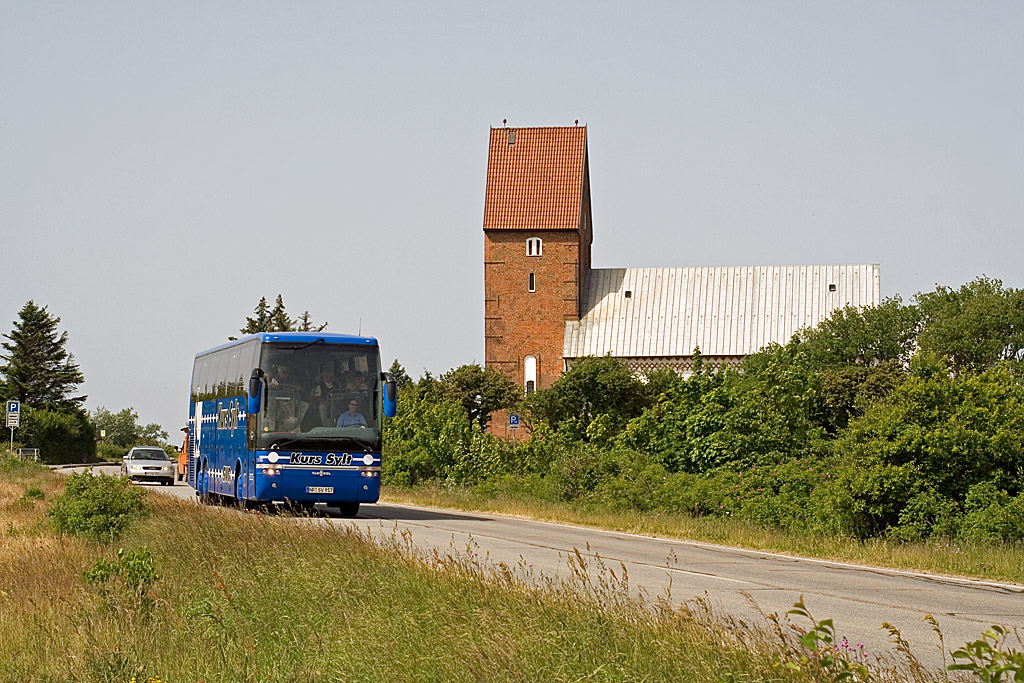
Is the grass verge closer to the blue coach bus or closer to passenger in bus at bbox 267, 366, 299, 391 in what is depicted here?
the blue coach bus

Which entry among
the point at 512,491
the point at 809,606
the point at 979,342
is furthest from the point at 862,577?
the point at 979,342

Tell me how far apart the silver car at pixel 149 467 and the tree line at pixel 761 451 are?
38.5 ft

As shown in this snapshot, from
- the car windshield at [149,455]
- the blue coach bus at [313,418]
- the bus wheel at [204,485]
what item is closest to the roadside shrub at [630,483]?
the blue coach bus at [313,418]

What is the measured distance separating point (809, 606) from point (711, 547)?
8.91 m

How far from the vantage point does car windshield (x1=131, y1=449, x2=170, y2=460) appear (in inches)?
2020

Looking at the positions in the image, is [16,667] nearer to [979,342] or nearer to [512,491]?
[512,491]

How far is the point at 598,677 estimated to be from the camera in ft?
23.6

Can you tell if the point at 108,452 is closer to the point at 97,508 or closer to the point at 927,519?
the point at 97,508

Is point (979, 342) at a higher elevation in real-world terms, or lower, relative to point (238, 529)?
higher

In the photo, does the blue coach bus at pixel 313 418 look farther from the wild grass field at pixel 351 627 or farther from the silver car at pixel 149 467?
the silver car at pixel 149 467

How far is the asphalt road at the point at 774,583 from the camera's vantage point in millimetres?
11359

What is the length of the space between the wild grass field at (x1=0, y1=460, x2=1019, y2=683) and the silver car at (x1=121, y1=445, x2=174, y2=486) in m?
37.1

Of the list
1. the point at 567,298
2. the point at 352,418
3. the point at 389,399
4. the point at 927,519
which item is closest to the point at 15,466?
the point at 352,418

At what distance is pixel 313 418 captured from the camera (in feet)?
83.2
